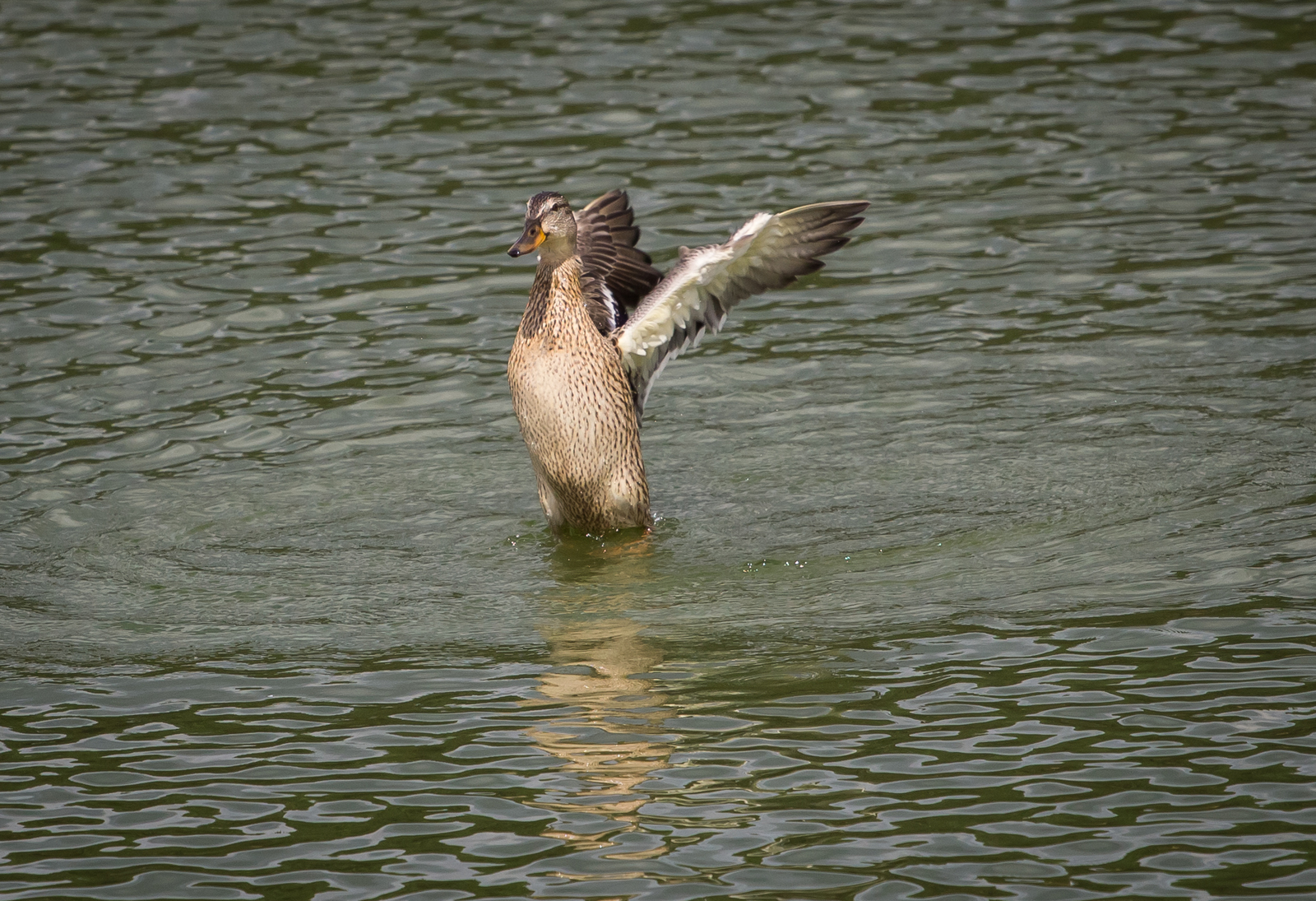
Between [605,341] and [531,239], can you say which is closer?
[531,239]

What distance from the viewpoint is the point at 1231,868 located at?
5277 millimetres

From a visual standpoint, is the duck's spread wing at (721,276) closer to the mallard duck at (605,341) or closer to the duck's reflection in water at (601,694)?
the mallard duck at (605,341)

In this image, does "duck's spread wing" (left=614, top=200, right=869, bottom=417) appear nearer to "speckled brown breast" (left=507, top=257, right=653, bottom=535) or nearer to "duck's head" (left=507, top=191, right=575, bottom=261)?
"speckled brown breast" (left=507, top=257, right=653, bottom=535)

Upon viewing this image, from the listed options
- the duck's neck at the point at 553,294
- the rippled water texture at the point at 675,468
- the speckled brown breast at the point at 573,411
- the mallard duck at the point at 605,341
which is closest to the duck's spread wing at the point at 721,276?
the mallard duck at the point at 605,341

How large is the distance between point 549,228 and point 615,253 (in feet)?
3.52

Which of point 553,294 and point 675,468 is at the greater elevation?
point 553,294

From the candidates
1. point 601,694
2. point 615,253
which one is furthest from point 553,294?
point 601,694

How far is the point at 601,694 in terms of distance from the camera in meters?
6.75

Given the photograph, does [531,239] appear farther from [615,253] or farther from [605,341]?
[615,253]

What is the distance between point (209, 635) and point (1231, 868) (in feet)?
14.6

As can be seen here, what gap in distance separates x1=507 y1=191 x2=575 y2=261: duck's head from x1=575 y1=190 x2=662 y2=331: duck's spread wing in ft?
2.36

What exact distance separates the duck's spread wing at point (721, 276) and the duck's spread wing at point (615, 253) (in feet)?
1.87

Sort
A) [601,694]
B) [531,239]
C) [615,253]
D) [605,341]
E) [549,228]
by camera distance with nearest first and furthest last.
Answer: [601,694] < [531,239] < [549,228] < [605,341] < [615,253]

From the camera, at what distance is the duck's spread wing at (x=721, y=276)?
27.4 feet
